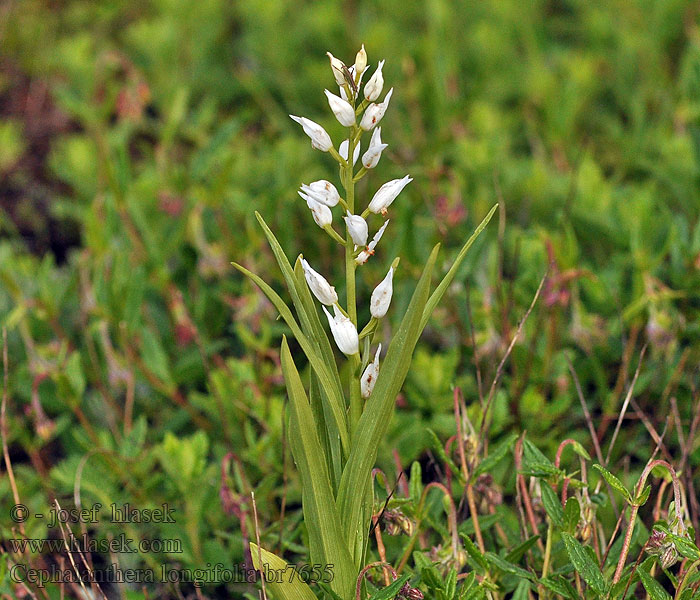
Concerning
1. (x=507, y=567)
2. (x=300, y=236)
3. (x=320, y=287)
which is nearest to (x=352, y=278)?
(x=320, y=287)

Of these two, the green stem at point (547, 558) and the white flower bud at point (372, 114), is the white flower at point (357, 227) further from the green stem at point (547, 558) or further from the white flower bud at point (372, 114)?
the green stem at point (547, 558)

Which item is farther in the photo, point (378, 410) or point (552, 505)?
point (552, 505)

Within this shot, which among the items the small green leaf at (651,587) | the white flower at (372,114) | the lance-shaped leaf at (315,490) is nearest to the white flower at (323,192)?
the white flower at (372,114)

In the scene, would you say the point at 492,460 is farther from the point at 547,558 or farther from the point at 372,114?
the point at 372,114

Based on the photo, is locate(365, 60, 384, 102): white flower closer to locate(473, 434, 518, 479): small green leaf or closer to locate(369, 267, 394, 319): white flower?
locate(369, 267, 394, 319): white flower

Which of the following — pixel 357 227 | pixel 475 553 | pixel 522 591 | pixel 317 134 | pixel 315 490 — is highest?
pixel 317 134

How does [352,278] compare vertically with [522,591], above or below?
above

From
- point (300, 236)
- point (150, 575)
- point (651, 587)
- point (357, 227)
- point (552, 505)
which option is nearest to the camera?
point (357, 227)
